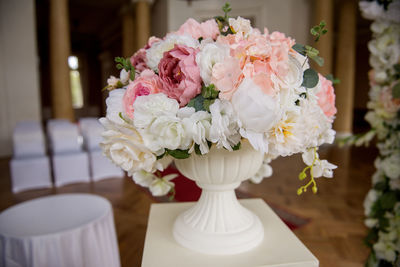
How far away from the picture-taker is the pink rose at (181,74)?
2.42ft

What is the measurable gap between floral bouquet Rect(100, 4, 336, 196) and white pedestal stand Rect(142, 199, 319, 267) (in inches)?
12.5

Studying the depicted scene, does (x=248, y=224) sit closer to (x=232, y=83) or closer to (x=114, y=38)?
(x=232, y=83)

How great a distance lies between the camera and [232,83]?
70cm

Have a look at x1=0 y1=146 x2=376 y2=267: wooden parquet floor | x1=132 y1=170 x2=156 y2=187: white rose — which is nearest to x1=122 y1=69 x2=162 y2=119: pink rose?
x1=132 y1=170 x2=156 y2=187: white rose

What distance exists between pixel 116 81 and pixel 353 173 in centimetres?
527

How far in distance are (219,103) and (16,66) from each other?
7.96m

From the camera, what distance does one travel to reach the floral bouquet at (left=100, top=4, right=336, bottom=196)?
69cm

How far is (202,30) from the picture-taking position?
0.90 m

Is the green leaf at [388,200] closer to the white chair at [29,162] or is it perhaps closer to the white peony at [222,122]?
the white peony at [222,122]

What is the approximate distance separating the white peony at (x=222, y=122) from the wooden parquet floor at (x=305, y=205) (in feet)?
6.77

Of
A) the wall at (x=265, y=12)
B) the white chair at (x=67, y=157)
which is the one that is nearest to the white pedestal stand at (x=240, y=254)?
the white chair at (x=67, y=157)

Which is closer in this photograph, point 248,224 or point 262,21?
point 248,224

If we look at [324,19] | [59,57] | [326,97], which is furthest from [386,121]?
[59,57]

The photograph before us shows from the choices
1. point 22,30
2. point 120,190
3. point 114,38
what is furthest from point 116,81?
point 114,38
